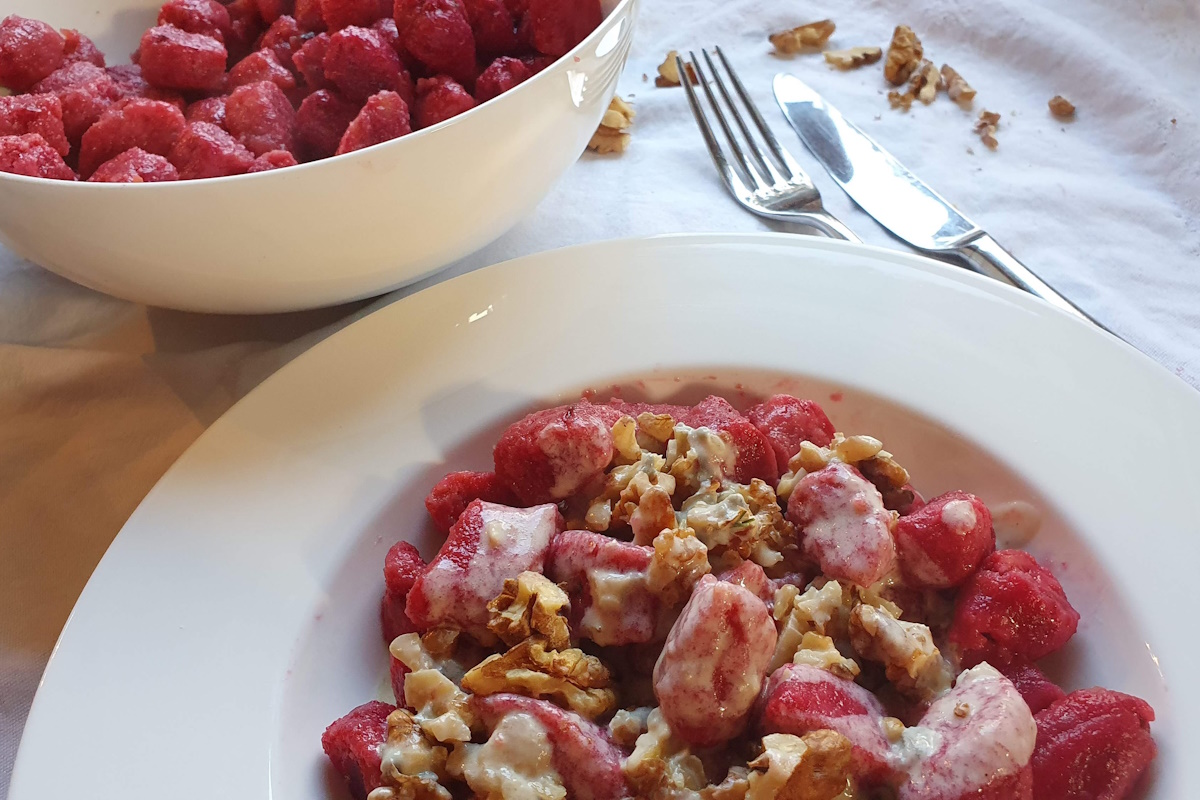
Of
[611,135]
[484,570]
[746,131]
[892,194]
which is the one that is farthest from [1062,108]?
[484,570]

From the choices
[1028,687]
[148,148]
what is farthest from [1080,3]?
[148,148]

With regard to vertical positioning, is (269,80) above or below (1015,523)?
above

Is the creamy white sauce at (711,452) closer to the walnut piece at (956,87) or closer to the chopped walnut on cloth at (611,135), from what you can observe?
the chopped walnut on cloth at (611,135)

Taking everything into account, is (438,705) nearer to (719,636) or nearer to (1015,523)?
(719,636)

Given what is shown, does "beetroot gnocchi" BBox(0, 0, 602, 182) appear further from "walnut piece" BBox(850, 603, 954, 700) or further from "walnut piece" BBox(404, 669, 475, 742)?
"walnut piece" BBox(850, 603, 954, 700)

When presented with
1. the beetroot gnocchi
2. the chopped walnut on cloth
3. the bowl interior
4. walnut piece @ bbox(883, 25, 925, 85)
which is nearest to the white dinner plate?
the bowl interior

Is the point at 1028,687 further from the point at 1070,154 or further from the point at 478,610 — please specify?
the point at 1070,154

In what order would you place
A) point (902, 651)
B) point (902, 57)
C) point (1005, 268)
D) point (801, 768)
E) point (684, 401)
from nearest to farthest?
point (801, 768), point (902, 651), point (684, 401), point (1005, 268), point (902, 57)
